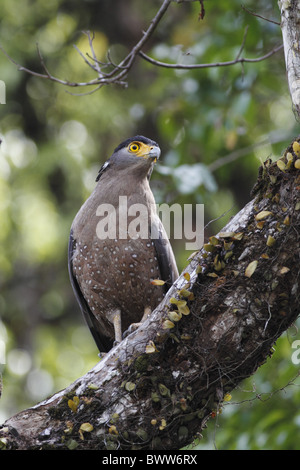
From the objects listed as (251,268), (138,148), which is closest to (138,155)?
(138,148)

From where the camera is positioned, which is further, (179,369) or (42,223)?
(42,223)

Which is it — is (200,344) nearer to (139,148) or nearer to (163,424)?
(163,424)

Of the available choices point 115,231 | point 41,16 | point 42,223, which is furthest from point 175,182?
point 41,16

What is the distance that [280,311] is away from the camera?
3.18m

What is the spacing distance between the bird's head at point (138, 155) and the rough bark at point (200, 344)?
1879 mm

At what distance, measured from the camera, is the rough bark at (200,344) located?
3143 mm

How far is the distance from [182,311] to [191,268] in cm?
24

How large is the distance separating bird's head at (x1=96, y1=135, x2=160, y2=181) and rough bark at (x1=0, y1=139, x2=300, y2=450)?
1879 mm

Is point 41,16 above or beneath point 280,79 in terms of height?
above

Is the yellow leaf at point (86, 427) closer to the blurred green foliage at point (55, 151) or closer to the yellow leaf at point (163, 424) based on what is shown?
the yellow leaf at point (163, 424)

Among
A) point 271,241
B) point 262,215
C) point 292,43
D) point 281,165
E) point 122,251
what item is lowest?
point 122,251

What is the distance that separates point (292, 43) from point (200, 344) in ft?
5.40

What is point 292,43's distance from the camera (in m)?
3.35
